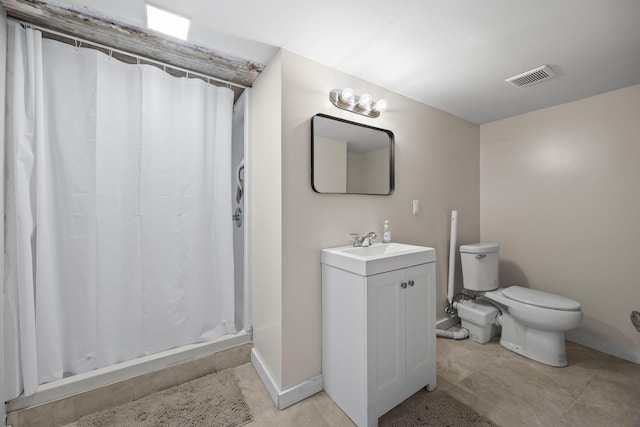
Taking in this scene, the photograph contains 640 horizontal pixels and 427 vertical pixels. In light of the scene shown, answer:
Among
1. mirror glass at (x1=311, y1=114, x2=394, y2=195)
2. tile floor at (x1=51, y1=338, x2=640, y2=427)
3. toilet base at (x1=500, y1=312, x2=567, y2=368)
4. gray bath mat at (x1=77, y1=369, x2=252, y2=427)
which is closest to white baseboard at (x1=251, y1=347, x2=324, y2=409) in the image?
tile floor at (x1=51, y1=338, x2=640, y2=427)

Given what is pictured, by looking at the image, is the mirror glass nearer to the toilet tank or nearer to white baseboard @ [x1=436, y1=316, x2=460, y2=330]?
the toilet tank

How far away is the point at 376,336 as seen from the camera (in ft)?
4.41

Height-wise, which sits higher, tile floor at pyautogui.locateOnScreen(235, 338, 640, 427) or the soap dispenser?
the soap dispenser

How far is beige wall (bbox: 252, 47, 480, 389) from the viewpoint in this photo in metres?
1.53

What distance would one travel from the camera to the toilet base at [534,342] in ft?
6.10

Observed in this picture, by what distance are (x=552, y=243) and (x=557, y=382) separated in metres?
1.24

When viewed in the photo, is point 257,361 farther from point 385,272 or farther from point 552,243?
point 552,243

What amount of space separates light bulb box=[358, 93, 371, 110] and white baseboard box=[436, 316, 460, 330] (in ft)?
6.80

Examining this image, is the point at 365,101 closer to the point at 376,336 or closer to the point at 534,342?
the point at 376,336

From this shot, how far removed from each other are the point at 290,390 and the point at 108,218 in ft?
5.03

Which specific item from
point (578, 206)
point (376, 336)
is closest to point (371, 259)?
point (376, 336)

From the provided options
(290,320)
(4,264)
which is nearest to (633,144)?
(290,320)

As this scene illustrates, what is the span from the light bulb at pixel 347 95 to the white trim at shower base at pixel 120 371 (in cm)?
190

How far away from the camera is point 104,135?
1.51m
